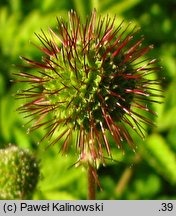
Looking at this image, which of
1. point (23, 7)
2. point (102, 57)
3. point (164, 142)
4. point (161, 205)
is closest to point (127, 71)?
point (102, 57)

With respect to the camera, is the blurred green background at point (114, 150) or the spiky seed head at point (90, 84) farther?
the blurred green background at point (114, 150)

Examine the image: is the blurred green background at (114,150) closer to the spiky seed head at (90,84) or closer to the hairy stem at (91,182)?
the hairy stem at (91,182)

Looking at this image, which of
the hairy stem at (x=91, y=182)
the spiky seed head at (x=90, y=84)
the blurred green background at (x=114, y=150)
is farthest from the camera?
the blurred green background at (x=114, y=150)

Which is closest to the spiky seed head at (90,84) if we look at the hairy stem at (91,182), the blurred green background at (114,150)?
the hairy stem at (91,182)

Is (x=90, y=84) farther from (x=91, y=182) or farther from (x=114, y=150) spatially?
(x=114, y=150)

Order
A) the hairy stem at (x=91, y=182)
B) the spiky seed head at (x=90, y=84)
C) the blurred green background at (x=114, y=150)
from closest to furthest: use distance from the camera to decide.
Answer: the spiky seed head at (x=90, y=84), the hairy stem at (x=91, y=182), the blurred green background at (x=114, y=150)

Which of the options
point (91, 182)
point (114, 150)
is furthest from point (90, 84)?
point (114, 150)

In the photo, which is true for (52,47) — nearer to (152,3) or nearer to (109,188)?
(109,188)

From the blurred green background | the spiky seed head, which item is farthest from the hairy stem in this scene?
the blurred green background

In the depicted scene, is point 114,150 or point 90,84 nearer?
point 90,84
